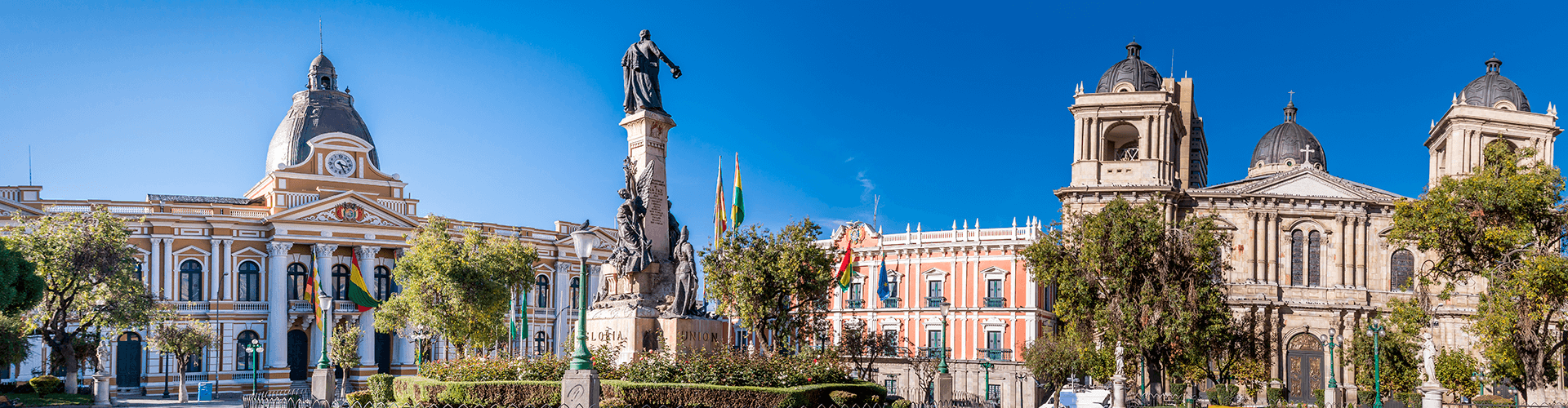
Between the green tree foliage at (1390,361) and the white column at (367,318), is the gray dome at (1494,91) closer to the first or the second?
the green tree foliage at (1390,361)

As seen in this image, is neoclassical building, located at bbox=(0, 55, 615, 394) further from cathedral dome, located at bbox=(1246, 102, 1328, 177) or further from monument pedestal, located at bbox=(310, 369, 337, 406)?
cathedral dome, located at bbox=(1246, 102, 1328, 177)

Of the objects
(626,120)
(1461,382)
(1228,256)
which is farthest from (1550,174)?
Result: (626,120)

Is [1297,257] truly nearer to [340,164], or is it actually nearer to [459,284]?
[459,284]

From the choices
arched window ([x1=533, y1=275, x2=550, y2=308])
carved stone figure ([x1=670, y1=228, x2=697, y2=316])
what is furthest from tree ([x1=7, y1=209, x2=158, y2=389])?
carved stone figure ([x1=670, y1=228, x2=697, y2=316])

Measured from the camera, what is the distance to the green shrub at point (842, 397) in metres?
23.2

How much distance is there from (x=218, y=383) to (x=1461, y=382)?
161 feet

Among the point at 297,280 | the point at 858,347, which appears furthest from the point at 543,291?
the point at 858,347

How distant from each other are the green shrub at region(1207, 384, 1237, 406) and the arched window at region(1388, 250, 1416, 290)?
42.3 feet

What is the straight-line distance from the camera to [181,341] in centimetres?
4719

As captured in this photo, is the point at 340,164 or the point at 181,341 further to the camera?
the point at 340,164

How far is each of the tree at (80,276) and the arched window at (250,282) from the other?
12.6 m

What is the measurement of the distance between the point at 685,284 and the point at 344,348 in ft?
109

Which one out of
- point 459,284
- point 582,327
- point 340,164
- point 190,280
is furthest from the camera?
point 340,164

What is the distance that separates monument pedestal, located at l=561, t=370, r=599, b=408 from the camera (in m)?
19.5
